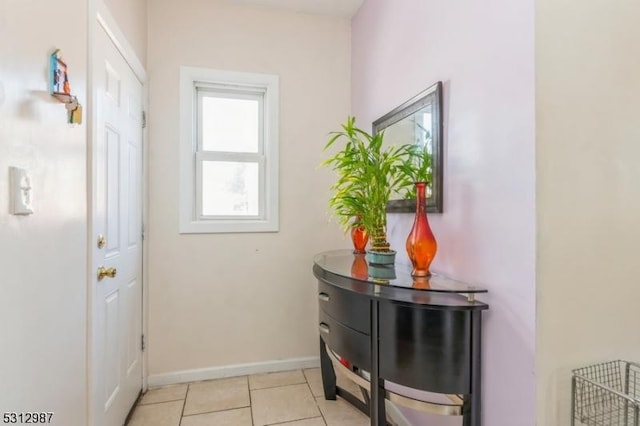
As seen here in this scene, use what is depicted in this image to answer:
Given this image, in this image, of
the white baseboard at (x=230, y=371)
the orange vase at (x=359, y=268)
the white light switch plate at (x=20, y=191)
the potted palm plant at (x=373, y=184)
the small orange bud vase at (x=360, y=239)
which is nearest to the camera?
the white light switch plate at (x=20, y=191)

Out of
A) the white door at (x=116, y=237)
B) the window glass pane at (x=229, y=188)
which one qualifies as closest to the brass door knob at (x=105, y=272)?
the white door at (x=116, y=237)

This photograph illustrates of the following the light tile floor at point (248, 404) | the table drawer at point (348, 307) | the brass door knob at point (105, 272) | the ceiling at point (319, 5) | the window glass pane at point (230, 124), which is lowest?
the light tile floor at point (248, 404)

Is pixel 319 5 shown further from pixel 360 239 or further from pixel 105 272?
pixel 105 272

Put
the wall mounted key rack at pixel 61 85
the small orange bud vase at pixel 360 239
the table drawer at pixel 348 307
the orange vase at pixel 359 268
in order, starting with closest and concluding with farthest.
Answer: the wall mounted key rack at pixel 61 85 → the table drawer at pixel 348 307 → the orange vase at pixel 359 268 → the small orange bud vase at pixel 360 239

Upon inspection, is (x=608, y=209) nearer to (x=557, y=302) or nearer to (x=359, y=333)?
(x=557, y=302)

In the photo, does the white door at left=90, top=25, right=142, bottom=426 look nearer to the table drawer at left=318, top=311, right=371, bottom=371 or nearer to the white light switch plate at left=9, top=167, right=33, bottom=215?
the white light switch plate at left=9, top=167, right=33, bottom=215

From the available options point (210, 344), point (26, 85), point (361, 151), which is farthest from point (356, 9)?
point (210, 344)

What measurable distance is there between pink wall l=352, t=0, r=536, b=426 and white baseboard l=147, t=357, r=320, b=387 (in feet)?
4.22

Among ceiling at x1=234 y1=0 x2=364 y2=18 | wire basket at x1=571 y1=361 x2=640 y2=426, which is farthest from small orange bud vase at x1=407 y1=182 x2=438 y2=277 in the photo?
ceiling at x1=234 y1=0 x2=364 y2=18

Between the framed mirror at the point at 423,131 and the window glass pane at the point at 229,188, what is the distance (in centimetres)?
112

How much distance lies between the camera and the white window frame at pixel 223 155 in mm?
2320

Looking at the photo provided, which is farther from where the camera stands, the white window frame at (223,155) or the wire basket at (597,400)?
the white window frame at (223,155)

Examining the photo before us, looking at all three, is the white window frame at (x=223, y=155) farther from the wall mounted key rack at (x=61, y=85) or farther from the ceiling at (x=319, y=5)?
the wall mounted key rack at (x=61, y=85)

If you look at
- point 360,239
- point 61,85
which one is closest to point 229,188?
point 360,239
